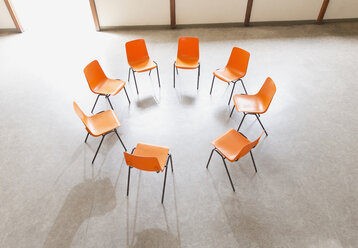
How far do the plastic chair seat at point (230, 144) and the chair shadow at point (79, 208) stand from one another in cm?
156

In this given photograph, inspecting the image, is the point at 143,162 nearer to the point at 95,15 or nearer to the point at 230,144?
the point at 230,144

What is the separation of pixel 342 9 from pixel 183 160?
6785mm

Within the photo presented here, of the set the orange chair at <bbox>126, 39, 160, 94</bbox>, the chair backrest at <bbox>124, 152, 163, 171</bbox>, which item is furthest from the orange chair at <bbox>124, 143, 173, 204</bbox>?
the orange chair at <bbox>126, 39, 160, 94</bbox>

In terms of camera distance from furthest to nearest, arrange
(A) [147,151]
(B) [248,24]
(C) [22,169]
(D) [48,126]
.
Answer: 1. (B) [248,24]
2. (D) [48,126]
3. (C) [22,169]
4. (A) [147,151]

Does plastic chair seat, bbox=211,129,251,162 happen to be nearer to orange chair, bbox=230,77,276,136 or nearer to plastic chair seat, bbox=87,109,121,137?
orange chair, bbox=230,77,276,136

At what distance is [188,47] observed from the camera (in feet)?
16.3

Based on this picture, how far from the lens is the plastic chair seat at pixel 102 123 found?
11.5 ft

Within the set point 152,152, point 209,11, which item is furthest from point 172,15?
point 152,152

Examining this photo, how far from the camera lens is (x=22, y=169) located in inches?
144

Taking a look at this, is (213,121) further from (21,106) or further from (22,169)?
(21,106)

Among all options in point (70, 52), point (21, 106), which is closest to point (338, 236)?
point (21, 106)

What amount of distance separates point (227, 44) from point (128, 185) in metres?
4.76

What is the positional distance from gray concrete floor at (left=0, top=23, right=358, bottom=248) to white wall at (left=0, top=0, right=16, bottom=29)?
1.69m

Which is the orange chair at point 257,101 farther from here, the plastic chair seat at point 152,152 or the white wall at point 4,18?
the white wall at point 4,18
